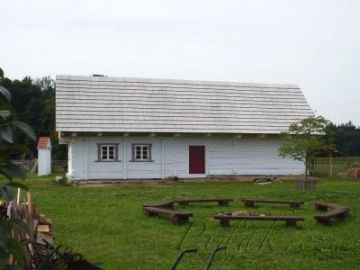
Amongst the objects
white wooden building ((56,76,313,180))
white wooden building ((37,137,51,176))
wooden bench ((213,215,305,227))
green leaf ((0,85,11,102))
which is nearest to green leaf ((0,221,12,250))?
green leaf ((0,85,11,102))

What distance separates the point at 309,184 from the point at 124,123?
A: 11037 mm

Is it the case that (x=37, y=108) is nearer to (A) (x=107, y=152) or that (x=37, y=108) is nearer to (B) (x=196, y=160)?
(A) (x=107, y=152)

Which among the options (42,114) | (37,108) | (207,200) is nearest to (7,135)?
(207,200)

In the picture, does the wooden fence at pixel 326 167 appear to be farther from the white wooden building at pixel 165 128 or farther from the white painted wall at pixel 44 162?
the white painted wall at pixel 44 162

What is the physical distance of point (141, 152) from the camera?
91.7ft

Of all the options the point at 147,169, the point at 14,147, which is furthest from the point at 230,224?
the point at 147,169

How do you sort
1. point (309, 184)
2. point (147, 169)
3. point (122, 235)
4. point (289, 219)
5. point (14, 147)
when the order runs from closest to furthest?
point (14, 147)
point (122, 235)
point (289, 219)
point (309, 184)
point (147, 169)

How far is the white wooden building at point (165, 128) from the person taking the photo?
2714cm

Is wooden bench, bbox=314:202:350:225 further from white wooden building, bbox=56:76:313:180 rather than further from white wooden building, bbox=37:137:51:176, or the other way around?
white wooden building, bbox=37:137:51:176

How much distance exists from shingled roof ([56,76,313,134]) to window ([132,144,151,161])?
96 cm

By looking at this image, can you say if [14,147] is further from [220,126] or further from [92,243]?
[220,126]

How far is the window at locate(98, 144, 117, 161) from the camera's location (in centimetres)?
2718

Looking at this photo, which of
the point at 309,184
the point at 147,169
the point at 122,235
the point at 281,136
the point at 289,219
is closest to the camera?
the point at 122,235

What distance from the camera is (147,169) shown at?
27703 mm
